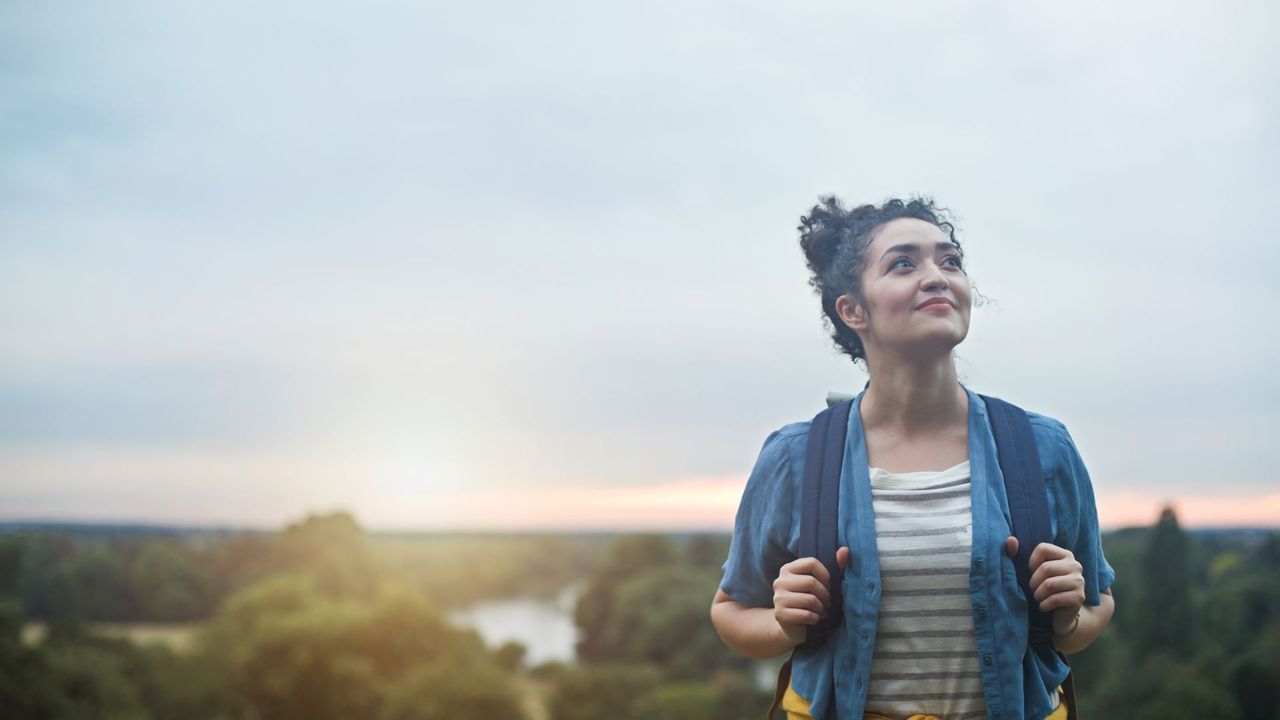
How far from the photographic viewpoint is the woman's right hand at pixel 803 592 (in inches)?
123

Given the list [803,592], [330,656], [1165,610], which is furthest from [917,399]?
[330,656]

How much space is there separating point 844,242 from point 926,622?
4.40 ft

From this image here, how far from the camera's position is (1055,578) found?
3.06m

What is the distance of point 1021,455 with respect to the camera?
10.9 feet

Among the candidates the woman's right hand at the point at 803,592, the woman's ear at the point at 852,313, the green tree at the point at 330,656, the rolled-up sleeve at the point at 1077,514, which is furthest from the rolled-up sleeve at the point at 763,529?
the green tree at the point at 330,656

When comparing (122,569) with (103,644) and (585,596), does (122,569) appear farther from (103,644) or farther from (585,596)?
(585,596)

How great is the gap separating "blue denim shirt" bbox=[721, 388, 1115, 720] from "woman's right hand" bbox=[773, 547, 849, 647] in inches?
3.3

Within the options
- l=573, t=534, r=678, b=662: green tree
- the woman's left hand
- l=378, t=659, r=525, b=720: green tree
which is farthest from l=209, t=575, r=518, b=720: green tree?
the woman's left hand

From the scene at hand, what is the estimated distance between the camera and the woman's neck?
3480mm

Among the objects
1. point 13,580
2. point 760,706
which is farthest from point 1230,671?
point 13,580

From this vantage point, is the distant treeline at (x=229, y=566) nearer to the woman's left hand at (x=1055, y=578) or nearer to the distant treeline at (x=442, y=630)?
the distant treeline at (x=442, y=630)

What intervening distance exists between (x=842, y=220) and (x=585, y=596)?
56.7 m

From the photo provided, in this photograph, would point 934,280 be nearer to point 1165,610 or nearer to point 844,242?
point 844,242

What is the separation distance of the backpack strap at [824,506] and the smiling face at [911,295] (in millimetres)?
336
